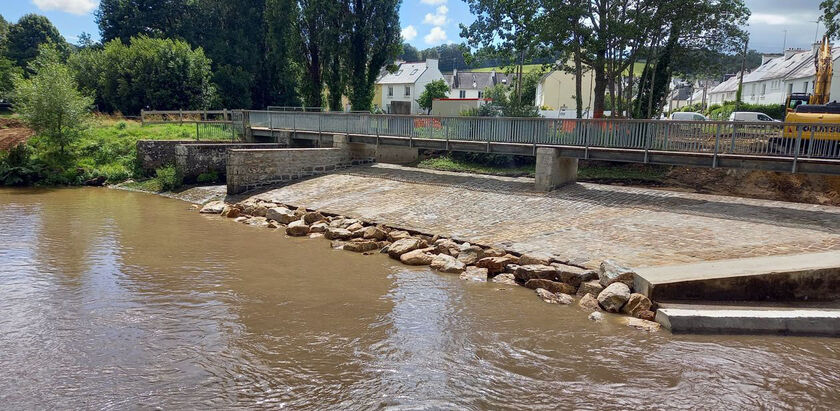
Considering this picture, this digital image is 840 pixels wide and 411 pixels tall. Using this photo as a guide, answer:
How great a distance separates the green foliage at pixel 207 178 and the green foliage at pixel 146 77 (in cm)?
1427

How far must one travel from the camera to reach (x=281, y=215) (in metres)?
16.2

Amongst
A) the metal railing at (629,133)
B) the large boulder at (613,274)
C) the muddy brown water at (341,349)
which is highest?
the metal railing at (629,133)

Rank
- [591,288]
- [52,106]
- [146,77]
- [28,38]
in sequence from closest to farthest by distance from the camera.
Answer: [591,288] → [52,106] → [146,77] → [28,38]

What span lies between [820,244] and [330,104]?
1209 inches

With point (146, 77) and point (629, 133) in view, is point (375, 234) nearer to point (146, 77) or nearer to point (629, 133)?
point (629, 133)

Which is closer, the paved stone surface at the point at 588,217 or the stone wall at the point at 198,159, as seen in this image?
the paved stone surface at the point at 588,217

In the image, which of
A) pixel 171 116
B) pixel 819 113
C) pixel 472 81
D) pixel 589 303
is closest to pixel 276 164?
pixel 171 116

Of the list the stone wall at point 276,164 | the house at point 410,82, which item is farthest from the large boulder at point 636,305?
the house at point 410,82

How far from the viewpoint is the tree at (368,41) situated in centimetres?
3356

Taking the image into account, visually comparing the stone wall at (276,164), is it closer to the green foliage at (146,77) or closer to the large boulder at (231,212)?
the large boulder at (231,212)

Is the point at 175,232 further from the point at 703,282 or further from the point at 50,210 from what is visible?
the point at 703,282

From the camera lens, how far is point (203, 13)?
45.1 m

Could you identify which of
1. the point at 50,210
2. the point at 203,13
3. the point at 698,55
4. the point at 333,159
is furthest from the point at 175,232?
the point at 203,13

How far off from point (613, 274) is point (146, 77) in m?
33.3
